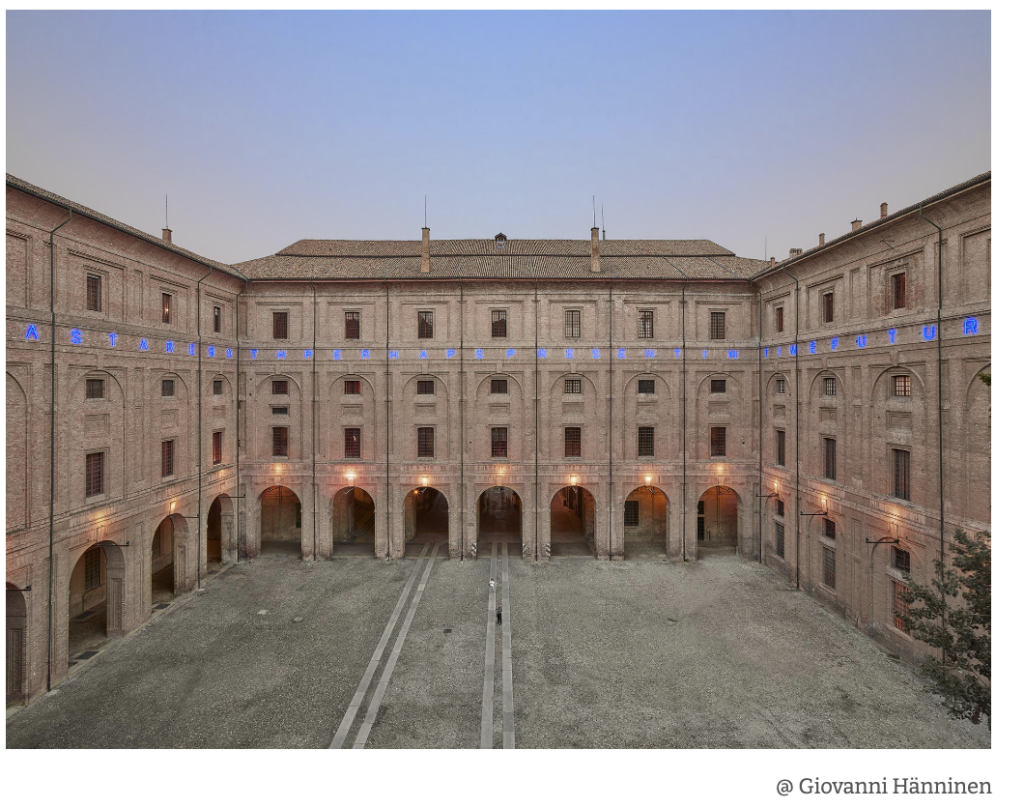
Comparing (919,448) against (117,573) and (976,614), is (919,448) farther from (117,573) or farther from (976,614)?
(117,573)

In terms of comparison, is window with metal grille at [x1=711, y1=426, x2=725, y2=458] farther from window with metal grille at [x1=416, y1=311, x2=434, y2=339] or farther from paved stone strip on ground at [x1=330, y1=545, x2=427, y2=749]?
paved stone strip on ground at [x1=330, y1=545, x2=427, y2=749]

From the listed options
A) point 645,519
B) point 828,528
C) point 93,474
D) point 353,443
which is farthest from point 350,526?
point 828,528

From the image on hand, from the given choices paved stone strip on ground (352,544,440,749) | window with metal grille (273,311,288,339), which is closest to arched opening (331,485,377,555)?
paved stone strip on ground (352,544,440,749)

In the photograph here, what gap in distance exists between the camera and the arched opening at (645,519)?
87.5 feet

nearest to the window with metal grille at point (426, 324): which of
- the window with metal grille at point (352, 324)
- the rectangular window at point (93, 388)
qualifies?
the window with metal grille at point (352, 324)

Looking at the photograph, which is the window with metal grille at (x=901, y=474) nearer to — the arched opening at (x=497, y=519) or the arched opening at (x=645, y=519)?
the arched opening at (x=645, y=519)

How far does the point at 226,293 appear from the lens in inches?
Result: 896

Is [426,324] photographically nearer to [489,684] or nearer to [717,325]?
[717,325]

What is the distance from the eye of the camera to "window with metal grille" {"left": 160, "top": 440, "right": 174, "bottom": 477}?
19.0 meters

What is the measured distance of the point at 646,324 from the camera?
24.2 m

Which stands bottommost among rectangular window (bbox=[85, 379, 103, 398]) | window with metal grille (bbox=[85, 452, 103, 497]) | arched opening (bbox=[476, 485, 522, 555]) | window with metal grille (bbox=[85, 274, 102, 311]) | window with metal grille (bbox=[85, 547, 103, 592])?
arched opening (bbox=[476, 485, 522, 555])

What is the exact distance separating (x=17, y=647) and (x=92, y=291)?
11.9 m

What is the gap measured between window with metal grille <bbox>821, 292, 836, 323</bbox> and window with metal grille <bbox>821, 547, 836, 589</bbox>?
1010 cm

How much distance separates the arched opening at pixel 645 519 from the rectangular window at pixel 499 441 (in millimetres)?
8514
